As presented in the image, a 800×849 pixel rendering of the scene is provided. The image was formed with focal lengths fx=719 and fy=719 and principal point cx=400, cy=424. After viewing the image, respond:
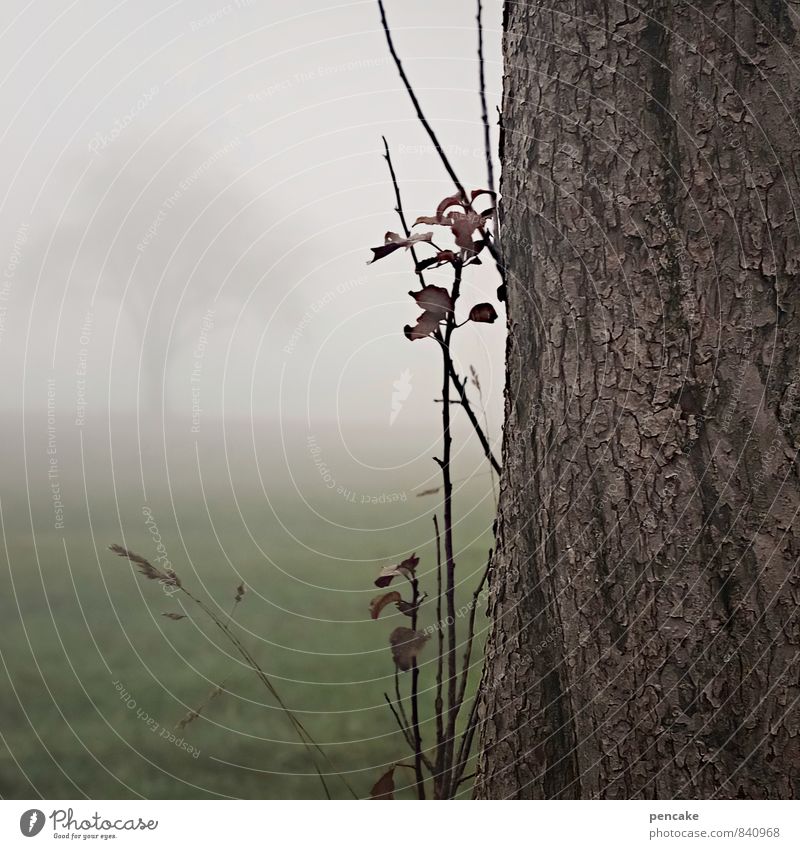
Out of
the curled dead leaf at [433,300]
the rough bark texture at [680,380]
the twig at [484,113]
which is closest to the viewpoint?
the rough bark texture at [680,380]

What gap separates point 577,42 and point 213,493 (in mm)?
773

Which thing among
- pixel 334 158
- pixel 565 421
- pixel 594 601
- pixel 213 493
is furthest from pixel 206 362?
pixel 594 601

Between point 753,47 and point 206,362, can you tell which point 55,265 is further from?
point 753,47

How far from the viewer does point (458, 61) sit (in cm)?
103

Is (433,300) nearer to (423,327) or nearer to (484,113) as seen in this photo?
(423,327)

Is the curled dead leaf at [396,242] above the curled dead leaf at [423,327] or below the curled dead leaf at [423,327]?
above

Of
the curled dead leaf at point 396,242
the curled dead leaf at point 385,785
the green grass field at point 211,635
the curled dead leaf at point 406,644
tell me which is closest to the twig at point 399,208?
the curled dead leaf at point 396,242

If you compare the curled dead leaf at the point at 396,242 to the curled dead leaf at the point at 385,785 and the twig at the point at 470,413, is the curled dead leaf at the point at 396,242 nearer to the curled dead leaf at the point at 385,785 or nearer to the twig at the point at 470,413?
the twig at the point at 470,413

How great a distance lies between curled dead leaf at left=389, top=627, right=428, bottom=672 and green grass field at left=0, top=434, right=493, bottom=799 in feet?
0.37

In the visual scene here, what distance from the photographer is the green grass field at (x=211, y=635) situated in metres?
1.01

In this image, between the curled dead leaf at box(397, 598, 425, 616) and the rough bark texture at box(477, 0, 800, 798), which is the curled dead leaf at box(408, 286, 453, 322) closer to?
the rough bark texture at box(477, 0, 800, 798)

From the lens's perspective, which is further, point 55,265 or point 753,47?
point 55,265

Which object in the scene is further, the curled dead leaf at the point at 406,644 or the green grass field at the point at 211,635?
the green grass field at the point at 211,635

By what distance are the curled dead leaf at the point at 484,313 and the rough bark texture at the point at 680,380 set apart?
95 millimetres
